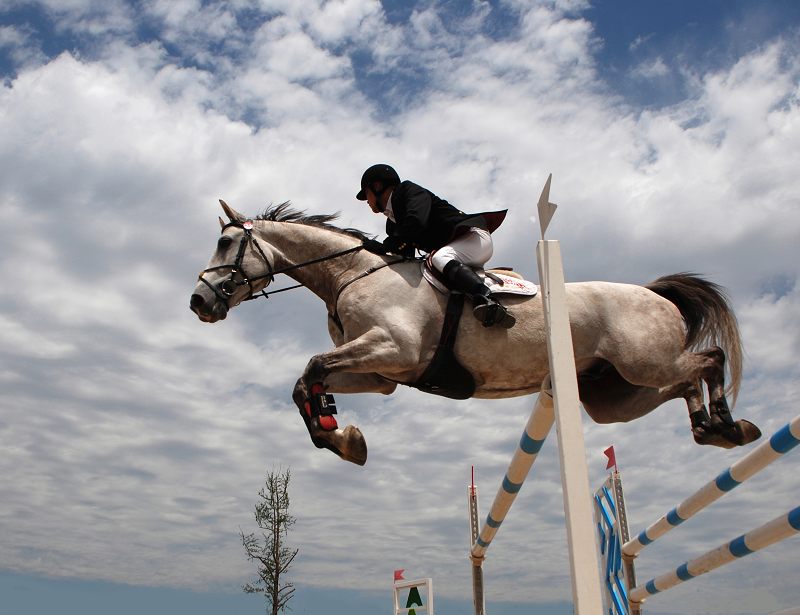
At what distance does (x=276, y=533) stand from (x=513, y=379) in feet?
52.9

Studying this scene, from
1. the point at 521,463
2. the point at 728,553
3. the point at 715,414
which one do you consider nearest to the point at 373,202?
the point at 521,463

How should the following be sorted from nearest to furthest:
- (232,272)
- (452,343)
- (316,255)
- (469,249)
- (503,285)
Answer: (452,343)
(503,285)
(469,249)
(232,272)
(316,255)

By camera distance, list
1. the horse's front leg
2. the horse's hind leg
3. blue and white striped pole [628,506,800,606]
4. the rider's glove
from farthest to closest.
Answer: the rider's glove, the horse's hind leg, the horse's front leg, blue and white striped pole [628,506,800,606]

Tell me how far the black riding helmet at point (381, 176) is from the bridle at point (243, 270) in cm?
40

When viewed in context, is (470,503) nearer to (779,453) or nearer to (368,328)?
(368,328)

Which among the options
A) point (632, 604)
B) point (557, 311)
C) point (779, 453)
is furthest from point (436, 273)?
point (632, 604)

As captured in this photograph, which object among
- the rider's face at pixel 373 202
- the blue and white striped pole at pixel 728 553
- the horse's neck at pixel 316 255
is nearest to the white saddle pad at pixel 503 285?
the horse's neck at pixel 316 255

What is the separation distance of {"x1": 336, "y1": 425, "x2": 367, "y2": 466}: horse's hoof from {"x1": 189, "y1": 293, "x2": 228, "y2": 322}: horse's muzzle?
1083mm

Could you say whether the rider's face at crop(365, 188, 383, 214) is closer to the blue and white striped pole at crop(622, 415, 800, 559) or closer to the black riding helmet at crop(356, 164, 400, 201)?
the black riding helmet at crop(356, 164, 400, 201)

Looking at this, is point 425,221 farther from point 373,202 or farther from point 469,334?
point 469,334

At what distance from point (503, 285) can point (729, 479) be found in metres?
1.49

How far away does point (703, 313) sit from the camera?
14.5 ft

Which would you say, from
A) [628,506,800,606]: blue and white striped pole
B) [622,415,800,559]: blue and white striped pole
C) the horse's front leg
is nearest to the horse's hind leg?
[622,415,800,559]: blue and white striped pole

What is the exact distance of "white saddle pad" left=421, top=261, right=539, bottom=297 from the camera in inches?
156
